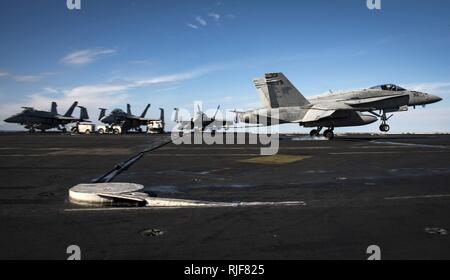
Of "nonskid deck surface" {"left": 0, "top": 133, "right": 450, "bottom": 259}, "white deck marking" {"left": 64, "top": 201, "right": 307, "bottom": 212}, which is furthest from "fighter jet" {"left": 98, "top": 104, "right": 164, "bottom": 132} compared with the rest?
"white deck marking" {"left": 64, "top": 201, "right": 307, "bottom": 212}

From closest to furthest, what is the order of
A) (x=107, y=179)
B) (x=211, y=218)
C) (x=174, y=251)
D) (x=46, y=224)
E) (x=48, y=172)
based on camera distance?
(x=174, y=251)
(x=46, y=224)
(x=211, y=218)
(x=107, y=179)
(x=48, y=172)

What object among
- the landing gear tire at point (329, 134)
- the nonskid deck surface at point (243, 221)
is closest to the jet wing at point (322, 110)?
the landing gear tire at point (329, 134)

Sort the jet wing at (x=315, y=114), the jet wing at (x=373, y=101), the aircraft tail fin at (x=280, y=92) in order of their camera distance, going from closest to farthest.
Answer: the jet wing at (x=315, y=114), the jet wing at (x=373, y=101), the aircraft tail fin at (x=280, y=92)

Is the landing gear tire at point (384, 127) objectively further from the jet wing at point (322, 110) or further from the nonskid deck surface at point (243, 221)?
the nonskid deck surface at point (243, 221)

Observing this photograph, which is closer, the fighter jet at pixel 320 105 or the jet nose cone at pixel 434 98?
the fighter jet at pixel 320 105

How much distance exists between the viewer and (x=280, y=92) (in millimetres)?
30781

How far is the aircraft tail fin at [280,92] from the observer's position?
30703mm

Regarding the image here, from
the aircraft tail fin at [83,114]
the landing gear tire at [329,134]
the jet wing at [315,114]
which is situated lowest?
the landing gear tire at [329,134]

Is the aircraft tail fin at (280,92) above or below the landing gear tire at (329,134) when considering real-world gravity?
above

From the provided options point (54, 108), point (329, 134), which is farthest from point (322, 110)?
point (54, 108)

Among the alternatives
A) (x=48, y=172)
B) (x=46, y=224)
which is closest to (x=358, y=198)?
(x=46, y=224)
